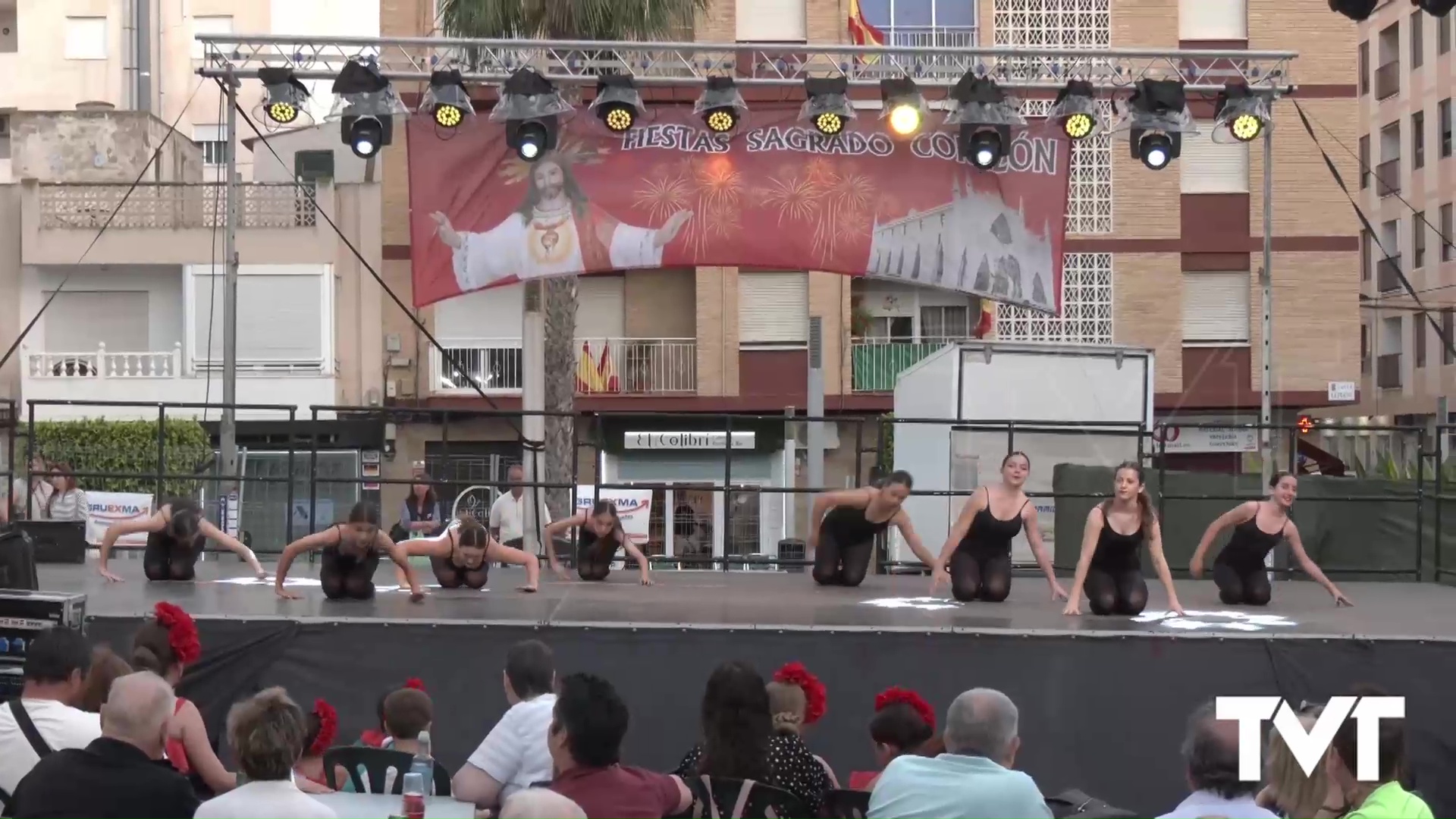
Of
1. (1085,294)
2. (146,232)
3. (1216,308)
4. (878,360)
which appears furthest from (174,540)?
(1216,308)

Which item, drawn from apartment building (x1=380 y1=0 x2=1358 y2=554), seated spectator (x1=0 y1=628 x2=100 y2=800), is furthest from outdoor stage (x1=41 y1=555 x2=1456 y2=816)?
apartment building (x1=380 y1=0 x2=1358 y2=554)

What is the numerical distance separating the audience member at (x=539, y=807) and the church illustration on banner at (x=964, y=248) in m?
10.1

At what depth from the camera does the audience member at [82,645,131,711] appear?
5.16m

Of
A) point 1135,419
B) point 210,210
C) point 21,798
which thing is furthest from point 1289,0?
point 21,798

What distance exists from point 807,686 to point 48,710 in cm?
260

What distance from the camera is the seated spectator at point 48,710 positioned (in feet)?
15.5

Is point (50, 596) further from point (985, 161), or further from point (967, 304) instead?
point (967, 304)

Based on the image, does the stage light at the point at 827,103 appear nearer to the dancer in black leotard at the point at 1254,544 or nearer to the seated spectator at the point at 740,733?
the dancer in black leotard at the point at 1254,544

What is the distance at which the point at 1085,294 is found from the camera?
25.9 meters

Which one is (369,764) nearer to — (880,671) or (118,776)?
(118,776)

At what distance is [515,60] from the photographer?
533 inches

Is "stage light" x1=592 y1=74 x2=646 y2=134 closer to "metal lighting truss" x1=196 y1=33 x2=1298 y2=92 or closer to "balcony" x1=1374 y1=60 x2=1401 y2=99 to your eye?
"metal lighting truss" x1=196 y1=33 x2=1298 y2=92

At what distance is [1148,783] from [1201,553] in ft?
8.26

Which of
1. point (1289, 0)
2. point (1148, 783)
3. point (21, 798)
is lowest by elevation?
point (1148, 783)
